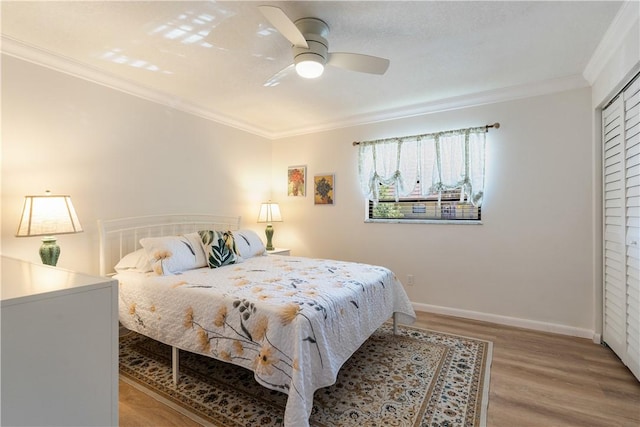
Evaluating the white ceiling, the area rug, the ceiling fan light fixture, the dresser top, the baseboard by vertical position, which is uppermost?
the white ceiling

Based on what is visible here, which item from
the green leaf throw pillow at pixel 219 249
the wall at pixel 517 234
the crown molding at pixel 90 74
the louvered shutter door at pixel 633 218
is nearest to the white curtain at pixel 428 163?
the wall at pixel 517 234

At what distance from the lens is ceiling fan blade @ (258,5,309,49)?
1617mm

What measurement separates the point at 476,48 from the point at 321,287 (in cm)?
222

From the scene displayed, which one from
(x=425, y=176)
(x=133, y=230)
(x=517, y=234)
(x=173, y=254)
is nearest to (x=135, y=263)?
(x=173, y=254)

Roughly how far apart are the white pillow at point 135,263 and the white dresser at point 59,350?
1.44 metres

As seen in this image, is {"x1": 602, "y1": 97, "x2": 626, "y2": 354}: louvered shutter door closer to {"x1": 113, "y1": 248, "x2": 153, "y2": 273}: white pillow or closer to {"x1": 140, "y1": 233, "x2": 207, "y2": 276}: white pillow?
{"x1": 140, "y1": 233, "x2": 207, "y2": 276}: white pillow

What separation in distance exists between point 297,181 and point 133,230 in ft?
7.54

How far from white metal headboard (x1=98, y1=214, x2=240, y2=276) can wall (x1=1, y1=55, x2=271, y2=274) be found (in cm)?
8

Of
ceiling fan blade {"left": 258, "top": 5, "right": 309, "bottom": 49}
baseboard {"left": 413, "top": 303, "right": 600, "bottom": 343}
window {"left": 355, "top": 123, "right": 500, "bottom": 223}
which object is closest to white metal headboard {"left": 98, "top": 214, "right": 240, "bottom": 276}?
window {"left": 355, "top": 123, "right": 500, "bottom": 223}

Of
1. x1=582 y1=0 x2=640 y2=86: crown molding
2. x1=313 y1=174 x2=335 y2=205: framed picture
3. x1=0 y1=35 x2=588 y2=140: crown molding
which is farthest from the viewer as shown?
x1=313 y1=174 x2=335 y2=205: framed picture

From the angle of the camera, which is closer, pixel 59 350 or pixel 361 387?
pixel 59 350

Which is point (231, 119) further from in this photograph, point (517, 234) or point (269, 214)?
point (517, 234)

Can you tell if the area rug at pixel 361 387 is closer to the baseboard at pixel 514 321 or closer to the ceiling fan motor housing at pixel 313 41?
the baseboard at pixel 514 321

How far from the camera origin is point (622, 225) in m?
2.36
